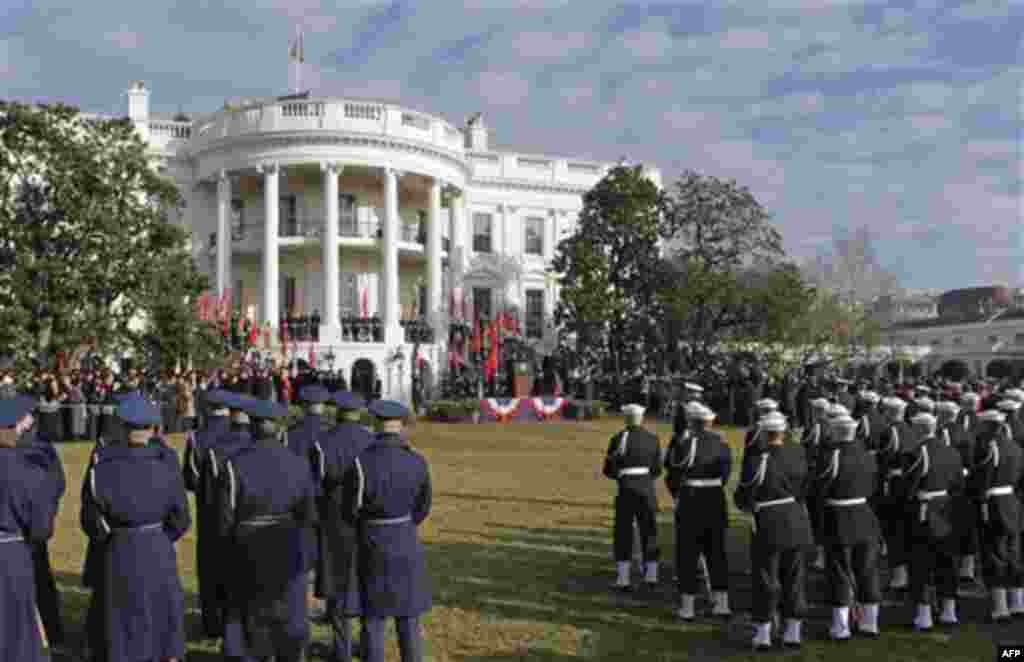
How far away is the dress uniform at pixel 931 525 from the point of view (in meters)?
9.28

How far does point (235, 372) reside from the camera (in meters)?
31.0

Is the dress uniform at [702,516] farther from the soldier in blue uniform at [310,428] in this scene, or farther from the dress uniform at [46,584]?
the dress uniform at [46,584]

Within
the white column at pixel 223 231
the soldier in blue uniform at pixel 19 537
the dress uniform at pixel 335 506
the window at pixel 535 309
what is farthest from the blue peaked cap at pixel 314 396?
the window at pixel 535 309

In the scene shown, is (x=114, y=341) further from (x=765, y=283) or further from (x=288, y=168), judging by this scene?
(x=765, y=283)

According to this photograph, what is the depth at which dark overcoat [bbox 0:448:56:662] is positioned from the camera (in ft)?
20.7

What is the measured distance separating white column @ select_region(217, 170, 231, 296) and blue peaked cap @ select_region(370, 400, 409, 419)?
34865 mm

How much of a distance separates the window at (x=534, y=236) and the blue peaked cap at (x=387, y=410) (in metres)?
44.1

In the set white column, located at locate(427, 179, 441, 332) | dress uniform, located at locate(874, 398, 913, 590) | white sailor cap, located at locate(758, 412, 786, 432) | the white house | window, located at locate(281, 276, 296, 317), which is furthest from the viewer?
window, located at locate(281, 276, 296, 317)

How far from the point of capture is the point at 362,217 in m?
44.4

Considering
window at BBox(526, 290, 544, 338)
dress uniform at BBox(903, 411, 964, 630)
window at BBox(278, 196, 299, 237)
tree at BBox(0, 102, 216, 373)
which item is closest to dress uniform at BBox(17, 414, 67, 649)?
dress uniform at BBox(903, 411, 964, 630)

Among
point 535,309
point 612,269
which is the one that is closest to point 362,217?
point 535,309

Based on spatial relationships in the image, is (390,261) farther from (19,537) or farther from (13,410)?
(19,537)

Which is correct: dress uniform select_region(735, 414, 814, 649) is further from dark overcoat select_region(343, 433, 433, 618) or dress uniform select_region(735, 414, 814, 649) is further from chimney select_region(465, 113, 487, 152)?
chimney select_region(465, 113, 487, 152)

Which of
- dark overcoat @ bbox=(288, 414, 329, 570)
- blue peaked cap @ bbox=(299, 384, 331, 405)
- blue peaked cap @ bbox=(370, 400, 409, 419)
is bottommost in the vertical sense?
dark overcoat @ bbox=(288, 414, 329, 570)
